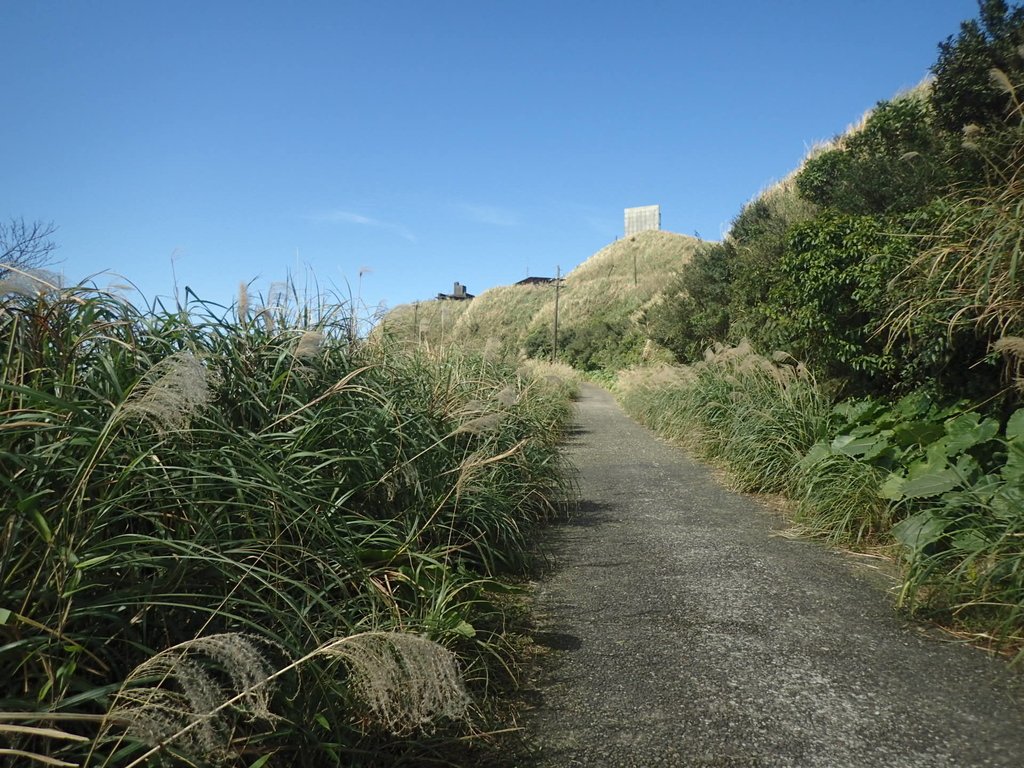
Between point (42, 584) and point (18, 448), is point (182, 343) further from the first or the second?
point (42, 584)

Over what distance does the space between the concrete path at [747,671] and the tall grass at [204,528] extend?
0.53 m

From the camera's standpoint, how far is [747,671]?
3.18 metres

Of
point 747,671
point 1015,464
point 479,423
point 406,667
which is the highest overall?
point 479,423

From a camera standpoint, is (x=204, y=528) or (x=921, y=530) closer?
(x=204, y=528)

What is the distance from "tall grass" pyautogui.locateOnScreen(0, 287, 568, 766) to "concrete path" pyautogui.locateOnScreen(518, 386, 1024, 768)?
526 millimetres

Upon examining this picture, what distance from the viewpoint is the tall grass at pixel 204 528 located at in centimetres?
183

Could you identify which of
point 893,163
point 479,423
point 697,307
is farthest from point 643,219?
point 479,423

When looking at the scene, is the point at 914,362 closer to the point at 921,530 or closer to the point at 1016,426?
the point at 1016,426

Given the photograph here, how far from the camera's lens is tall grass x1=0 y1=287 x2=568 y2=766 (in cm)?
183

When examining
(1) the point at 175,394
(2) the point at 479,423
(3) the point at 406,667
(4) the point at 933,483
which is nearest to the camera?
(3) the point at 406,667

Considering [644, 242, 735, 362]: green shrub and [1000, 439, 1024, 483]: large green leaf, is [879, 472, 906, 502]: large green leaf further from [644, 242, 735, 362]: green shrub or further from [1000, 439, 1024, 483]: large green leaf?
[644, 242, 735, 362]: green shrub

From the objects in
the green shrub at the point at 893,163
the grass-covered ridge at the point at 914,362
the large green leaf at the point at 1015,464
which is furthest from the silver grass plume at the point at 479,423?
the green shrub at the point at 893,163

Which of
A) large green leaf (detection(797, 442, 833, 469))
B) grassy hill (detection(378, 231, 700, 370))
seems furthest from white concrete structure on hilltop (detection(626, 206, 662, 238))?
large green leaf (detection(797, 442, 833, 469))

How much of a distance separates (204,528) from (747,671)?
8.21 feet
